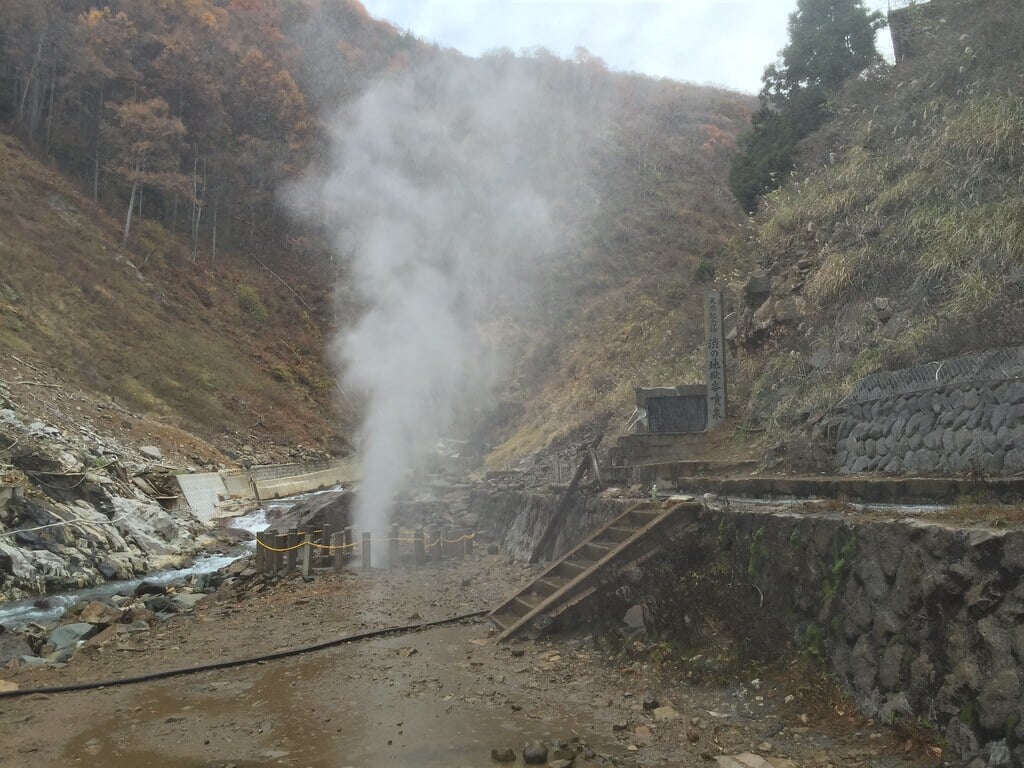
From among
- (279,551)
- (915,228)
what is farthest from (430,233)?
(915,228)

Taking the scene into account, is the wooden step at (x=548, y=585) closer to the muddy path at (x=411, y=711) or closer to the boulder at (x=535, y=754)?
the muddy path at (x=411, y=711)

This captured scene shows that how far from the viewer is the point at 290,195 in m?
45.2

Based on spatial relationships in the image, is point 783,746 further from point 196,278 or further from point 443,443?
point 196,278

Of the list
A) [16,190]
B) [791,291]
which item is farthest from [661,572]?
[16,190]

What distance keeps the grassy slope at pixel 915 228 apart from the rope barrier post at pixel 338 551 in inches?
305

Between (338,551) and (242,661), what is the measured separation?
5.48 metres

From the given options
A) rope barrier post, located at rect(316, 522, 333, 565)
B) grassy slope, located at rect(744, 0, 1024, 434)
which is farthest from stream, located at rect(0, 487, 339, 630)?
grassy slope, located at rect(744, 0, 1024, 434)

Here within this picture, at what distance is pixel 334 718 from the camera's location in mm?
5434

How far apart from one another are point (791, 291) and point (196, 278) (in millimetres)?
32821

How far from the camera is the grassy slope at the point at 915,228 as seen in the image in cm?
888

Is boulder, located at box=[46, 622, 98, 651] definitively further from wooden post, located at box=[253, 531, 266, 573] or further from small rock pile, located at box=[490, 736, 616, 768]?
small rock pile, located at box=[490, 736, 616, 768]

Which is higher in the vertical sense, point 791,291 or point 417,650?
point 791,291

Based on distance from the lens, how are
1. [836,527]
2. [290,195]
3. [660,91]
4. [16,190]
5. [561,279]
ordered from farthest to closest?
[660,91], [290,195], [561,279], [16,190], [836,527]

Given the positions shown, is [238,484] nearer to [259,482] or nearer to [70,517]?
[259,482]
